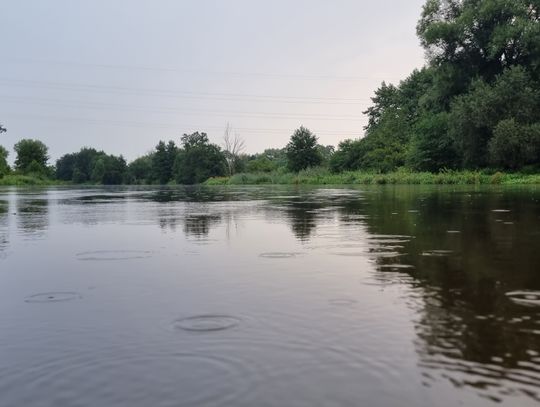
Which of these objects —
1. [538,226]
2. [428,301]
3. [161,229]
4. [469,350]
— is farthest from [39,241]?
[538,226]

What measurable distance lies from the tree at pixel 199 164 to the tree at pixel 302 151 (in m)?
34.7

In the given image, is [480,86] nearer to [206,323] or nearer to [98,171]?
[206,323]

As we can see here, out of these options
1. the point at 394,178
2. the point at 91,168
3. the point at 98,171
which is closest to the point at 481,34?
the point at 394,178

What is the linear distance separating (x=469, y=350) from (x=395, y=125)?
71.0m

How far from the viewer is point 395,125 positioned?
71750 mm

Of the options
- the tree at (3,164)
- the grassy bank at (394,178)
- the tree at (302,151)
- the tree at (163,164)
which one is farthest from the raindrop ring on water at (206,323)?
the tree at (163,164)

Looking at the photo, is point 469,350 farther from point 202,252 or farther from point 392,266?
point 202,252

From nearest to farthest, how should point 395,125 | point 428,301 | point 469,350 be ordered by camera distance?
point 469,350
point 428,301
point 395,125

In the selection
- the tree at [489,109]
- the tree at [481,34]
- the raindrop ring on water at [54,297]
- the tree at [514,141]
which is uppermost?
the tree at [481,34]

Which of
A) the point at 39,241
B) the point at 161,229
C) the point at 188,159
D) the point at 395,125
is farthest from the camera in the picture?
the point at 188,159

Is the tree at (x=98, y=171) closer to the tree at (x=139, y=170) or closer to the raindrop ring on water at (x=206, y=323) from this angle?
the tree at (x=139, y=170)

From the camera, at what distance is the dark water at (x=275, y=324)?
2.78 metres

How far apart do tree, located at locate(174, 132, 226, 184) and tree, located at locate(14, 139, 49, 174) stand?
3348cm

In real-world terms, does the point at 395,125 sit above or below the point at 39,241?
above
